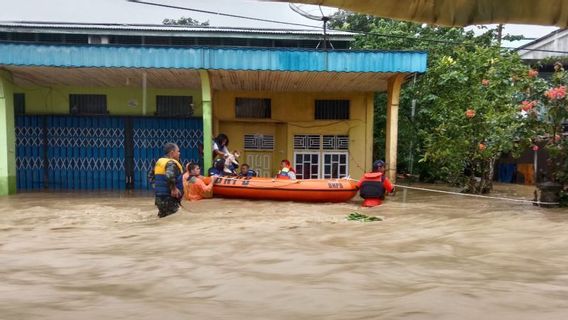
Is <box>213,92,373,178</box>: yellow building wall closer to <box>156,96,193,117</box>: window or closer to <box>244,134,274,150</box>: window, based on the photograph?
<box>244,134,274,150</box>: window

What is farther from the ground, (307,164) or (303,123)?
(303,123)

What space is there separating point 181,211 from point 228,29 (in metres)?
10.2

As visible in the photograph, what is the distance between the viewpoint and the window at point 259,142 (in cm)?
1558

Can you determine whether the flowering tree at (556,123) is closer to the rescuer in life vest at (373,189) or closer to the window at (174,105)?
the rescuer in life vest at (373,189)

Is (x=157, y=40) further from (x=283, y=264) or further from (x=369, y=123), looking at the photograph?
(x=283, y=264)

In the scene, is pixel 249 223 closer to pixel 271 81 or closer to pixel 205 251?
pixel 205 251

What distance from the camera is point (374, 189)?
10.7 metres

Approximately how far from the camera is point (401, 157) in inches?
685

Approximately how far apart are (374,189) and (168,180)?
4509 millimetres

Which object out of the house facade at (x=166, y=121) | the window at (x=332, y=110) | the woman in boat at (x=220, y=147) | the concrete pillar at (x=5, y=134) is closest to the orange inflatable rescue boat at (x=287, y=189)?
the woman in boat at (x=220, y=147)

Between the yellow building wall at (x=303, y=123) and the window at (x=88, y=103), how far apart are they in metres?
3.44

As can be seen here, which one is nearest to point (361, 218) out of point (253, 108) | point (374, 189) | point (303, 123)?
point (374, 189)

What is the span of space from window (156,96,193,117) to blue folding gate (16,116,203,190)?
0.28m

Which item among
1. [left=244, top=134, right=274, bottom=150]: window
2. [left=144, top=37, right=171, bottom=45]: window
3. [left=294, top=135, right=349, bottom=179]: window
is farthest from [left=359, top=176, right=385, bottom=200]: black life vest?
[left=144, top=37, right=171, bottom=45]: window
